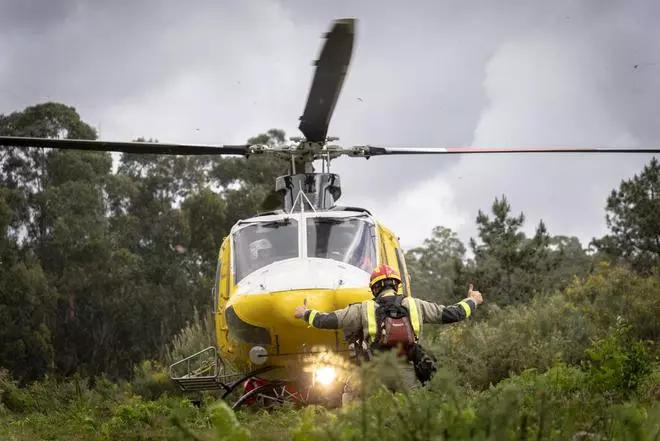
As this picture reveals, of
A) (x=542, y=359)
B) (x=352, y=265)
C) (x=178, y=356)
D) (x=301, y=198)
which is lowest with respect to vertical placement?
(x=178, y=356)

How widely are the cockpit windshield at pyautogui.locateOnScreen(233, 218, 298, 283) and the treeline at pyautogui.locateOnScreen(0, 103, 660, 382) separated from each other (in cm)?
2476

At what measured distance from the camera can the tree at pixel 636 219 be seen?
30406 millimetres

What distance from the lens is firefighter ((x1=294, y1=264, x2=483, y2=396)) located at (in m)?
7.21

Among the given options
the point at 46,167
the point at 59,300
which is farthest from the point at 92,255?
the point at 46,167

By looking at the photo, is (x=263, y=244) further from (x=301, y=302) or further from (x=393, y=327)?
(x=393, y=327)

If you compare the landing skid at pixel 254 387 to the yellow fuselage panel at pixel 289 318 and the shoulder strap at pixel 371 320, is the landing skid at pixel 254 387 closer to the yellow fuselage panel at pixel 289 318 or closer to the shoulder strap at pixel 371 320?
the yellow fuselage panel at pixel 289 318

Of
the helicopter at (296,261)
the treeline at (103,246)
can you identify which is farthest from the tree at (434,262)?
the helicopter at (296,261)

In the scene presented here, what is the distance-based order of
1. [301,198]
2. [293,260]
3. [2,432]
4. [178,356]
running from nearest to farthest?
1. [2,432]
2. [293,260]
3. [301,198]
4. [178,356]

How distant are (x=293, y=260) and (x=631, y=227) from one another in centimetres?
2628

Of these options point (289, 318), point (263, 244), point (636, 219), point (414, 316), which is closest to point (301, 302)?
point (289, 318)

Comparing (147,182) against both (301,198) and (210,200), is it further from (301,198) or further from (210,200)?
(301,198)

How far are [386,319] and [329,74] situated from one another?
2.23 m

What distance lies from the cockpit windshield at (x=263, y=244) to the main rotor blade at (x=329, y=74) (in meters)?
1.19

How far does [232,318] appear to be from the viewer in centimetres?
826
